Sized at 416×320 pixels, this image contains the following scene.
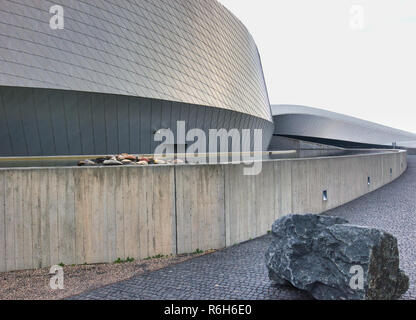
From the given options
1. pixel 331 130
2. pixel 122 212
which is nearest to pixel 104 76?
pixel 122 212

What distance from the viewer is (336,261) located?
3963mm

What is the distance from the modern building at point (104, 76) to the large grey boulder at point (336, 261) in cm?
1350

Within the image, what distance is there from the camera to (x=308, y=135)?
53.7 metres

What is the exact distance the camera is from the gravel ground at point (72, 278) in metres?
4.60

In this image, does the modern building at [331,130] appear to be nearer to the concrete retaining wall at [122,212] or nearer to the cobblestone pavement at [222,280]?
the concrete retaining wall at [122,212]

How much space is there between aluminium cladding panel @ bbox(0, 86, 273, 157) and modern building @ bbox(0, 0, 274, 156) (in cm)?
4

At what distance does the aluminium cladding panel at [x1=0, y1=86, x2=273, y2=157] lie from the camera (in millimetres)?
14270

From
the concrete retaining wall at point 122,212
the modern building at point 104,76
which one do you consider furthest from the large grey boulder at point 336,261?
the modern building at point 104,76

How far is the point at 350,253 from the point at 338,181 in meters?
7.13

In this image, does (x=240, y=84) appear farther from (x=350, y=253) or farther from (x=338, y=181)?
(x=350, y=253)

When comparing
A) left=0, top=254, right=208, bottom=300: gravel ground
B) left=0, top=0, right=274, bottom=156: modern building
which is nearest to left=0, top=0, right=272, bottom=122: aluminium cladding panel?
left=0, top=0, right=274, bottom=156: modern building

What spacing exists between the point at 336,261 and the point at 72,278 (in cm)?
394

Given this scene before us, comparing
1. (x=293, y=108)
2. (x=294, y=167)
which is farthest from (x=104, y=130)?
(x=293, y=108)
